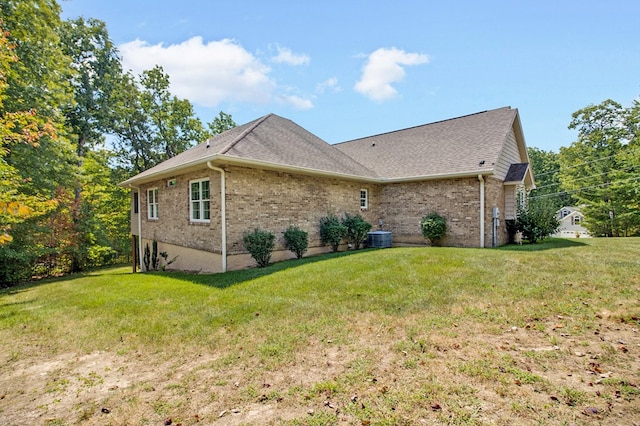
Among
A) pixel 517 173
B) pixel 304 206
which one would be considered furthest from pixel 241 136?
pixel 517 173

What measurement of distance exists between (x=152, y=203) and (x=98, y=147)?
50.2 ft

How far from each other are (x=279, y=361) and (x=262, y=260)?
21.3 feet

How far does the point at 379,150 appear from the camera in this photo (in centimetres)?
1795

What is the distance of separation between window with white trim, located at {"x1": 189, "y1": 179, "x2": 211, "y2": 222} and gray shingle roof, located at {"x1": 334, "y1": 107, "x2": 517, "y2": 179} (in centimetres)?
841

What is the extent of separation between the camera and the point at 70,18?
73.5 ft

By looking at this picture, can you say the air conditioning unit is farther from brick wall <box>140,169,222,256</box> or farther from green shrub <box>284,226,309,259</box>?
brick wall <box>140,169,222,256</box>

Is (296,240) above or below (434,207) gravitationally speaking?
below

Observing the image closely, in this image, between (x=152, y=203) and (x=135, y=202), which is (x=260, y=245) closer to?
(x=152, y=203)

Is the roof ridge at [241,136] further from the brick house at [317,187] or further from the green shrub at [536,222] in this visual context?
the green shrub at [536,222]

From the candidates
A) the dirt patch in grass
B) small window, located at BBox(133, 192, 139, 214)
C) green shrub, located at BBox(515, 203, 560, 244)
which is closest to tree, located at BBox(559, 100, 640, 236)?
green shrub, located at BBox(515, 203, 560, 244)

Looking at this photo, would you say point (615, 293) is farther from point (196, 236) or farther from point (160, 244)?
point (160, 244)

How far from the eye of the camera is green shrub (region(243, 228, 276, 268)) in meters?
9.98

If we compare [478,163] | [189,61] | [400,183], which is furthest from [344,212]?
[189,61]

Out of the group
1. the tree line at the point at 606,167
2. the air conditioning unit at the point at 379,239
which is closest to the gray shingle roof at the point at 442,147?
the air conditioning unit at the point at 379,239
